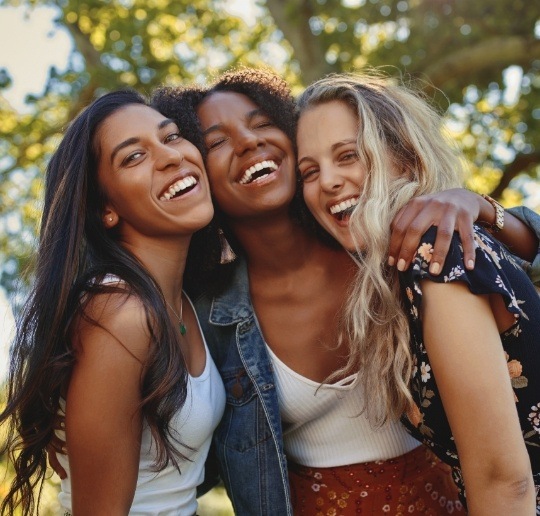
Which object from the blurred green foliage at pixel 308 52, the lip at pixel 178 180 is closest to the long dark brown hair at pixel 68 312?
the lip at pixel 178 180

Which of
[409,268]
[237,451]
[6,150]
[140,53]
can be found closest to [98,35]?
[140,53]

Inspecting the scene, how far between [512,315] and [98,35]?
22.8 ft

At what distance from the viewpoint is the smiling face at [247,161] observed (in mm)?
3164

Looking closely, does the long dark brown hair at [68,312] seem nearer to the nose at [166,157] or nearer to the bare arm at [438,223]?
the nose at [166,157]

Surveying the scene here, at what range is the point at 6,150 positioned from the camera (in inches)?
323

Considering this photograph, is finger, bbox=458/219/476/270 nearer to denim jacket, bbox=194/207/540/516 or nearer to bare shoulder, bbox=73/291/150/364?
denim jacket, bbox=194/207/540/516

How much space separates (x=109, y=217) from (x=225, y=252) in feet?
2.52

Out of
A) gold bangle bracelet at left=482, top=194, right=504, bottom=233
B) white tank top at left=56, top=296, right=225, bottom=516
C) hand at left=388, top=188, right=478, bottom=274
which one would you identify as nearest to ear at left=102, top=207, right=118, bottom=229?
white tank top at left=56, top=296, right=225, bottom=516

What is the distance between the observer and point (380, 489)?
2.90m

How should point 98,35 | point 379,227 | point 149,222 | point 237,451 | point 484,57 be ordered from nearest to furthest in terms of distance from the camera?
point 379,227 → point 149,222 → point 237,451 → point 484,57 → point 98,35

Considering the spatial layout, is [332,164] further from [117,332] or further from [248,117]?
[117,332]

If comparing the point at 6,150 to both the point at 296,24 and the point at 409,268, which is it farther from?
the point at 409,268

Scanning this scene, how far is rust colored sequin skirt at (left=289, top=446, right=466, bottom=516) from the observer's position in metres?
2.90

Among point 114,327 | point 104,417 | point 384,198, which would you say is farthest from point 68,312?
point 384,198
